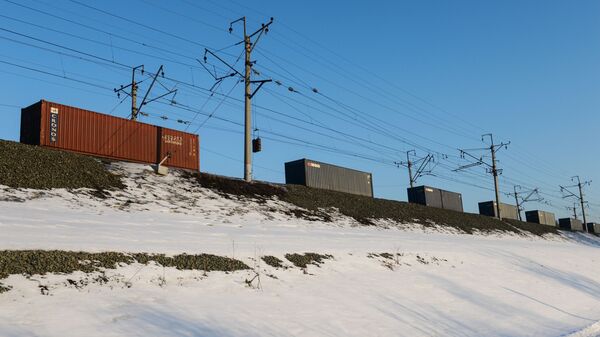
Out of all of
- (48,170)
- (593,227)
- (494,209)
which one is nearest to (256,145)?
(48,170)

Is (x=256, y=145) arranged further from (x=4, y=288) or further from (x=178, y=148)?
(x=4, y=288)

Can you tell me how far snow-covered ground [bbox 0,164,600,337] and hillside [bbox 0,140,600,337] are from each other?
0.05 m

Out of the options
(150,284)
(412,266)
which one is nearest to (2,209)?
(150,284)

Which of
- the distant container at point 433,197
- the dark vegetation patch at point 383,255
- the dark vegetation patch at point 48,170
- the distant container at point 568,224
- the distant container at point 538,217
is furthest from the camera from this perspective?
the distant container at point 568,224

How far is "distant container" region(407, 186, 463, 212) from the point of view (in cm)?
5528

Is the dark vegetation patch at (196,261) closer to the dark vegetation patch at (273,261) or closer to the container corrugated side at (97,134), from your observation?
the dark vegetation patch at (273,261)

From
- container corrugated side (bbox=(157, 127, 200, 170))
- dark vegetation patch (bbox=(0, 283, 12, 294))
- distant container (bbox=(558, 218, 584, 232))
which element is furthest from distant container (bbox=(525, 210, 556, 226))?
dark vegetation patch (bbox=(0, 283, 12, 294))

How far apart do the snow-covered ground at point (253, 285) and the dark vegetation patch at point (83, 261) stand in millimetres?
376

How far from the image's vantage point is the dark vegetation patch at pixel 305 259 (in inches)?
563

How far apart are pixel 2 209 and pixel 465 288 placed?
638 inches

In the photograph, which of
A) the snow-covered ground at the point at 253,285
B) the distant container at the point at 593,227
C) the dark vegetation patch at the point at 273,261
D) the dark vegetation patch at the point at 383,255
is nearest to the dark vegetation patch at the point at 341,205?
the snow-covered ground at the point at 253,285

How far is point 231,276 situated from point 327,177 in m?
30.5

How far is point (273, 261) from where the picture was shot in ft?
45.0

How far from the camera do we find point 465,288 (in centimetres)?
1599
